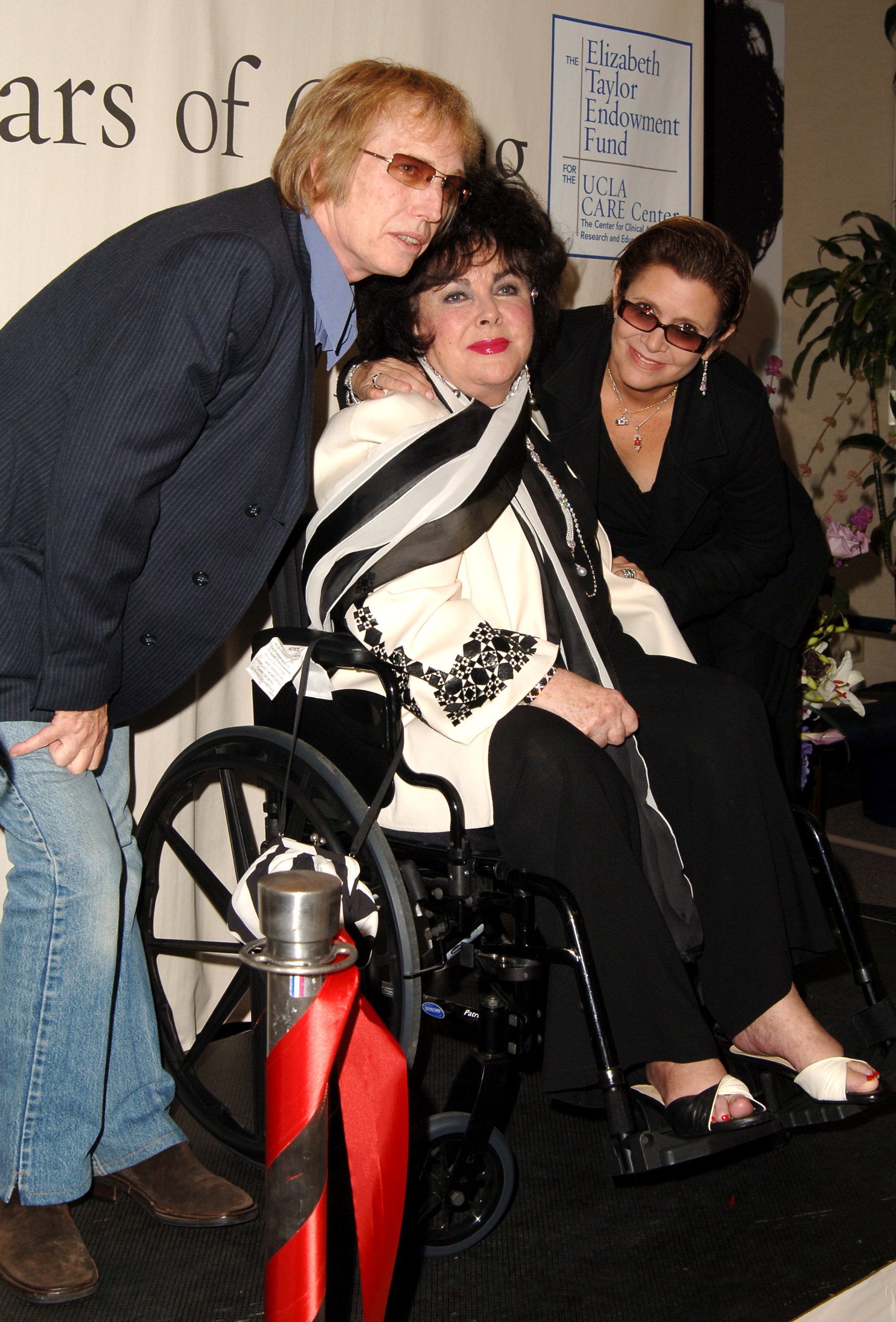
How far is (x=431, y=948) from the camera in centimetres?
145

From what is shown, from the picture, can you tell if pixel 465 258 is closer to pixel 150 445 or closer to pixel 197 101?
pixel 197 101

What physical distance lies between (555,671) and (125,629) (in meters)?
0.59

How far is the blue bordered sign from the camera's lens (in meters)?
2.46

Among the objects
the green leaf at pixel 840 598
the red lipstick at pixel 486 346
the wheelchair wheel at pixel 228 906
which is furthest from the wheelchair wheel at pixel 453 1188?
Answer: the green leaf at pixel 840 598

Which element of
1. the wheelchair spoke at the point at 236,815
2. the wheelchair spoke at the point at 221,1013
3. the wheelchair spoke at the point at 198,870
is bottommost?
the wheelchair spoke at the point at 221,1013

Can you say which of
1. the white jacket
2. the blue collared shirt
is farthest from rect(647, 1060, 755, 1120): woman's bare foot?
the blue collared shirt

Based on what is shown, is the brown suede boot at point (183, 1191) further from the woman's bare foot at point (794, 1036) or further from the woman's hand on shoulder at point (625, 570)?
the woman's hand on shoulder at point (625, 570)

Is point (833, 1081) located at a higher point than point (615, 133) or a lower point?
lower

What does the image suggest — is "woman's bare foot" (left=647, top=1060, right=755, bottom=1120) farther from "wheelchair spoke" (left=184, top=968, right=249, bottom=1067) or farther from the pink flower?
the pink flower

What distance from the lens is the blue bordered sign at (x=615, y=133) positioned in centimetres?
246

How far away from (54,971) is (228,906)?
0.27 m

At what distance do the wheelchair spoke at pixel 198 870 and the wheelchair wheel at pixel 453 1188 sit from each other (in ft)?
1.59

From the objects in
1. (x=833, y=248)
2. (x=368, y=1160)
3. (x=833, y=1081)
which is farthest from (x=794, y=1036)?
(x=833, y=248)

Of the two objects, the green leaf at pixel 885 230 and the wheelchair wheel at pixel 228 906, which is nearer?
the wheelchair wheel at pixel 228 906
